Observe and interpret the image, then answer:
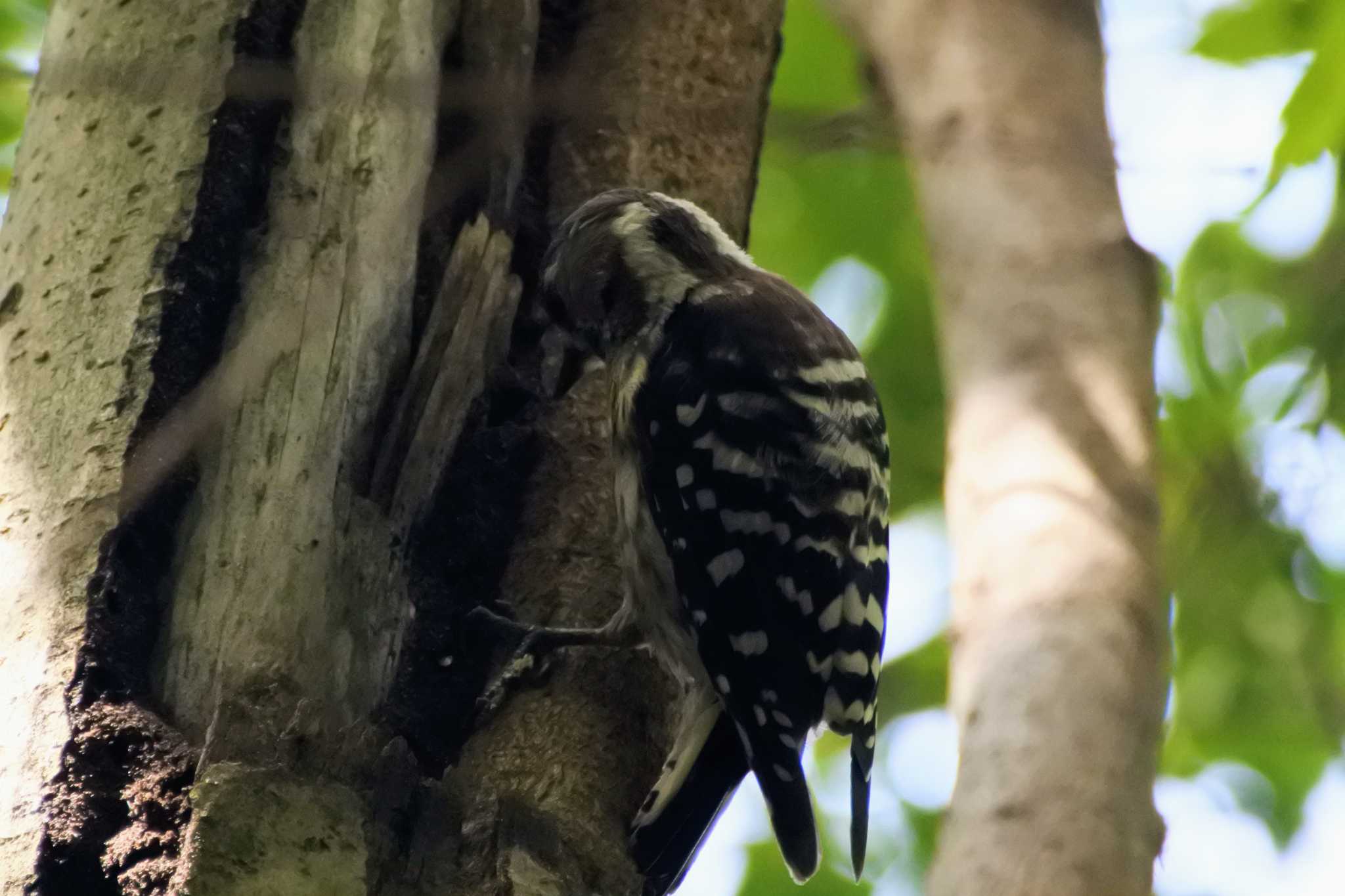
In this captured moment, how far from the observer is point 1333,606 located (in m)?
3.60

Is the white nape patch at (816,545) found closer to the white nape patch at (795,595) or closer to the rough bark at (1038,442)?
the white nape patch at (795,595)

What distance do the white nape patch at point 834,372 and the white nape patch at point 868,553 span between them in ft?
1.09

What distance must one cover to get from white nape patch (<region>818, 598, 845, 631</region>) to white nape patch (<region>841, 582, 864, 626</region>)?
0.01 meters

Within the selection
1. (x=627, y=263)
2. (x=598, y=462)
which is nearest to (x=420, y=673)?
(x=598, y=462)

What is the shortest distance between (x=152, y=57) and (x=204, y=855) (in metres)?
1.26

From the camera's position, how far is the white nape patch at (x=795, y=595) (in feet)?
7.61

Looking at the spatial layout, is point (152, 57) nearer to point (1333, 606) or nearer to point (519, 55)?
point (519, 55)

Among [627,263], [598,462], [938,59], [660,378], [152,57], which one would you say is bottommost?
[598,462]

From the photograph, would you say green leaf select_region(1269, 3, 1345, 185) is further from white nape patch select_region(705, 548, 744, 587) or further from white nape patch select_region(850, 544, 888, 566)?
white nape patch select_region(705, 548, 744, 587)

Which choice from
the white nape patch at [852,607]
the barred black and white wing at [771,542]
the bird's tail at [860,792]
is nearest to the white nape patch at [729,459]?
the barred black and white wing at [771,542]

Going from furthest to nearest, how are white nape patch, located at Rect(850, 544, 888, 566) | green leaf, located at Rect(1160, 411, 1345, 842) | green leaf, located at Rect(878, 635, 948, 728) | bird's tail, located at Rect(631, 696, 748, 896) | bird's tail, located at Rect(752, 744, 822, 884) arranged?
green leaf, located at Rect(878, 635, 948, 728) < green leaf, located at Rect(1160, 411, 1345, 842) < white nape patch, located at Rect(850, 544, 888, 566) < bird's tail, located at Rect(752, 744, 822, 884) < bird's tail, located at Rect(631, 696, 748, 896)

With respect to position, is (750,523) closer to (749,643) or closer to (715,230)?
(749,643)

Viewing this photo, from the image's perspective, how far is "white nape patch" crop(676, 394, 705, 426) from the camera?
2.49 m

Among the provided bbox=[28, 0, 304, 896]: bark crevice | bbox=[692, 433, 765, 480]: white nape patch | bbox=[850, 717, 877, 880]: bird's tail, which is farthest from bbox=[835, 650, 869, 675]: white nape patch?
bbox=[28, 0, 304, 896]: bark crevice
